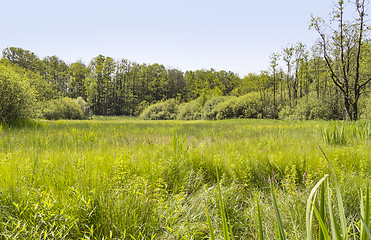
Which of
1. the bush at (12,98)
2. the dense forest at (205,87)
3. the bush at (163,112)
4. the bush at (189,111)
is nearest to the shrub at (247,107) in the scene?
the dense forest at (205,87)

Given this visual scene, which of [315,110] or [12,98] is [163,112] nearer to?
[315,110]

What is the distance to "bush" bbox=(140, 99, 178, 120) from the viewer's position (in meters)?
39.1

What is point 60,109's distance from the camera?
98.9 ft

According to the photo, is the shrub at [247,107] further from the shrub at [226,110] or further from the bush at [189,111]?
the bush at [189,111]

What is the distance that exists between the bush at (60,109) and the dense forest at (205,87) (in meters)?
A: 0.14

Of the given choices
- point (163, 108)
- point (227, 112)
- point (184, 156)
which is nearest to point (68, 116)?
point (163, 108)

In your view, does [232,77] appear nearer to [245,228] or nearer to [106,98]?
[106,98]

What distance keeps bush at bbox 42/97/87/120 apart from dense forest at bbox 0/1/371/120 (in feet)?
0.47

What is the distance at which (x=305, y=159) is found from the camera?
307 centimetres

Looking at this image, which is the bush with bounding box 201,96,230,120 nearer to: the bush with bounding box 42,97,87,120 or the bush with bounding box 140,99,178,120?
the bush with bounding box 140,99,178,120

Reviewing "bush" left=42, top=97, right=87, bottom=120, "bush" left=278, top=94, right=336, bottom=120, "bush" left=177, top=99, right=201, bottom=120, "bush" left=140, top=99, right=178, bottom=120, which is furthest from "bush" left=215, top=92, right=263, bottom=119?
"bush" left=42, top=97, right=87, bottom=120

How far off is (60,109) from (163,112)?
18.4 metres

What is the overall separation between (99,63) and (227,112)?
52561mm

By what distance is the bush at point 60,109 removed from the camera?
2816 cm
